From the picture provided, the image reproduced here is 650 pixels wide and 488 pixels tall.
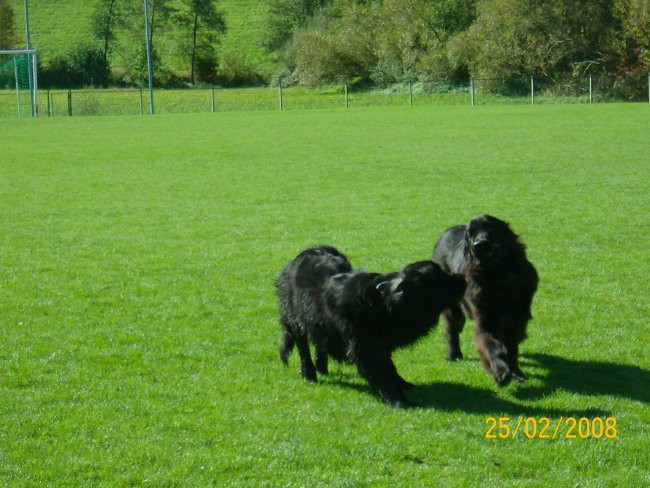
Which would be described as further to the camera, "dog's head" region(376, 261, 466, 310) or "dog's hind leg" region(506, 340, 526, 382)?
"dog's hind leg" region(506, 340, 526, 382)

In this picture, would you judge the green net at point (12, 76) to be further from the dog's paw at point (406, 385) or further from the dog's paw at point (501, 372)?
the dog's paw at point (501, 372)

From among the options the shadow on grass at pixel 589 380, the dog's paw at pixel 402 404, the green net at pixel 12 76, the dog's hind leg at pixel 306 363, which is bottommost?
the shadow on grass at pixel 589 380

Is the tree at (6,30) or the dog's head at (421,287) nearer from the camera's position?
the dog's head at (421,287)

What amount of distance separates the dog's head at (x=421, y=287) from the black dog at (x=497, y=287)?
0.32m

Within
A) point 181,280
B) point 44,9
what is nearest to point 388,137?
point 181,280

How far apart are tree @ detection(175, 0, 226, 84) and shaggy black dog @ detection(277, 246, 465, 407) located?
6547 centimetres

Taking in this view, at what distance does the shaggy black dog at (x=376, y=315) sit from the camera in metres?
5.23

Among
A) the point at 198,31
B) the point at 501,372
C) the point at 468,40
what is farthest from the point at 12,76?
the point at 501,372

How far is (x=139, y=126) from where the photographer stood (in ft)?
110

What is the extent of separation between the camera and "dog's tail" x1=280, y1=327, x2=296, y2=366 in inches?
237

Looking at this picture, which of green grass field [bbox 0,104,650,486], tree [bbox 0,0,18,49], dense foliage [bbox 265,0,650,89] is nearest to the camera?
green grass field [bbox 0,104,650,486]

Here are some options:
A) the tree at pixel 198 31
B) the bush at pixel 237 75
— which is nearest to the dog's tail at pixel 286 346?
the bush at pixel 237 75
